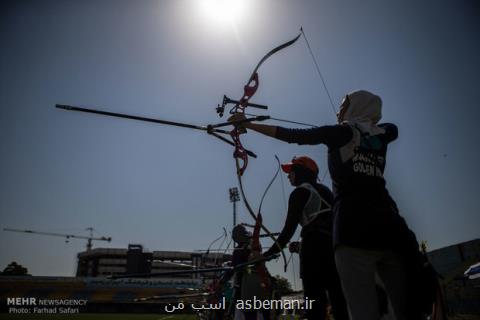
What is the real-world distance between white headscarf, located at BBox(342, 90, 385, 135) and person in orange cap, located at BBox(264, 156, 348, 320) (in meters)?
0.90

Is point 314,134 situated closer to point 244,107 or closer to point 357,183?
point 357,183

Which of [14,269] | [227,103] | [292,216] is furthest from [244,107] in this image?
[14,269]

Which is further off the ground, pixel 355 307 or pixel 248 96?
pixel 248 96

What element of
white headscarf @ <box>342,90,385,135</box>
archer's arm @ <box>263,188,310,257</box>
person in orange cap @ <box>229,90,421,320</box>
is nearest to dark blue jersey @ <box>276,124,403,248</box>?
person in orange cap @ <box>229,90,421,320</box>

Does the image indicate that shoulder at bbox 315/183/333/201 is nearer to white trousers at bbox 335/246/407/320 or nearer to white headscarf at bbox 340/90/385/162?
white headscarf at bbox 340/90/385/162

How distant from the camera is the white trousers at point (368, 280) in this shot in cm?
154

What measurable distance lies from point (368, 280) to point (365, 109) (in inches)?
42.8

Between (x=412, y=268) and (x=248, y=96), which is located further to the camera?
(x=248, y=96)

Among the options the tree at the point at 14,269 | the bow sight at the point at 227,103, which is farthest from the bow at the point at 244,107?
the tree at the point at 14,269

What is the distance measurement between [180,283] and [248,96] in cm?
5870

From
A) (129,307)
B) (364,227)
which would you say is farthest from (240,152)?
(129,307)

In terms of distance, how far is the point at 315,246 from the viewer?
2.55 m

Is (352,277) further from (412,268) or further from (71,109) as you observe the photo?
(71,109)

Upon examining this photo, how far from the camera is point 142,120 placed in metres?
3.32
